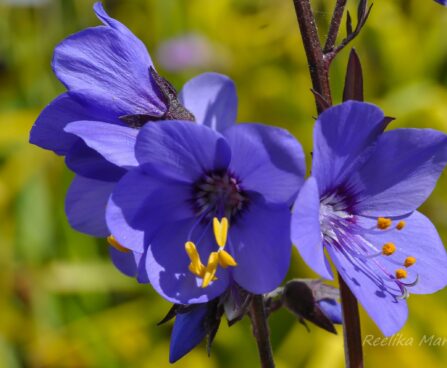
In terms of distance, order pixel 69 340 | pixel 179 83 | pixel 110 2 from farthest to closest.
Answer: pixel 110 2
pixel 179 83
pixel 69 340

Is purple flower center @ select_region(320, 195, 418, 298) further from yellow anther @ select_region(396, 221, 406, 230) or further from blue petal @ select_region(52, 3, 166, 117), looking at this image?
blue petal @ select_region(52, 3, 166, 117)

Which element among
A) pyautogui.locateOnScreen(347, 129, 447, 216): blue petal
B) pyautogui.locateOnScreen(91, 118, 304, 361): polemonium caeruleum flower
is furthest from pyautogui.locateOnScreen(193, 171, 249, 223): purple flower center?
pyautogui.locateOnScreen(347, 129, 447, 216): blue petal

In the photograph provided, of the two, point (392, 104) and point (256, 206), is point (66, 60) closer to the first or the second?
point (256, 206)

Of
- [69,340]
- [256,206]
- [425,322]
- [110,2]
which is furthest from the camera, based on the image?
[110,2]

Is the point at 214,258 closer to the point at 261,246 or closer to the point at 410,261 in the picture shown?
the point at 261,246

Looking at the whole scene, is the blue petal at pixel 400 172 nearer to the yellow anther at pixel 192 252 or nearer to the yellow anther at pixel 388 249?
the yellow anther at pixel 388 249

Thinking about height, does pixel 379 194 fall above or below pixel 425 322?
above

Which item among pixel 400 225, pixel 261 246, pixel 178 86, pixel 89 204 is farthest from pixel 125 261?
pixel 178 86

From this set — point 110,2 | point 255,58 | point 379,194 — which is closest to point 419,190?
point 379,194
